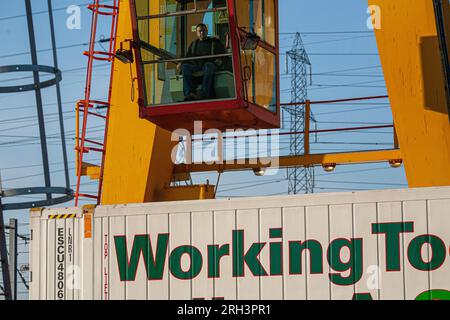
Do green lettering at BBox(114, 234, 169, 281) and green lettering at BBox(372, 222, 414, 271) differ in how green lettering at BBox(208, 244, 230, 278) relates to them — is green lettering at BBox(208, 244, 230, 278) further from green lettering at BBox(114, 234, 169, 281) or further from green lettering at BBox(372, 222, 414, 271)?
green lettering at BBox(372, 222, 414, 271)

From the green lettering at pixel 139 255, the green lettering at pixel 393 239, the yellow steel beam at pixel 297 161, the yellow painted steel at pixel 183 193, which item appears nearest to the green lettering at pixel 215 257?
the green lettering at pixel 139 255

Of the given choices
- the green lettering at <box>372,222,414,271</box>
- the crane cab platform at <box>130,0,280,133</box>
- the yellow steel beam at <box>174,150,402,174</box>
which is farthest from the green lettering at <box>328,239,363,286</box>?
the yellow steel beam at <box>174,150,402,174</box>

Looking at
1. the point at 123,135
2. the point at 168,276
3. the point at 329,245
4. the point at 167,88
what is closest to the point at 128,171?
the point at 123,135

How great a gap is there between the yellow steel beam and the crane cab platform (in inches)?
91.7

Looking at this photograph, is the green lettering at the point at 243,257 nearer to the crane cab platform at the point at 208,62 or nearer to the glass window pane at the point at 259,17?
the crane cab platform at the point at 208,62

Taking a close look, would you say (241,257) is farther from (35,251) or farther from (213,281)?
(35,251)

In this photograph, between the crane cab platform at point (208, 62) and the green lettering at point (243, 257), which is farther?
the crane cab platform at point (208, 62)

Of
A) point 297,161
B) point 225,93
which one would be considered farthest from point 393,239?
point 297,161

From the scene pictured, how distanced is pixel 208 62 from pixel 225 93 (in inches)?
23.9

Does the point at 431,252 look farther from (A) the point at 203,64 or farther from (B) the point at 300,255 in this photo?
(A) the point at 203,64

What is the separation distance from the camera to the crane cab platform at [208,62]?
1756 centimetres

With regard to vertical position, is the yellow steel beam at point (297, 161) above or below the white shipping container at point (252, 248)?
above

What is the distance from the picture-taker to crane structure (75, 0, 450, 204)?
53.8ft

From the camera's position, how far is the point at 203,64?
17812mm
